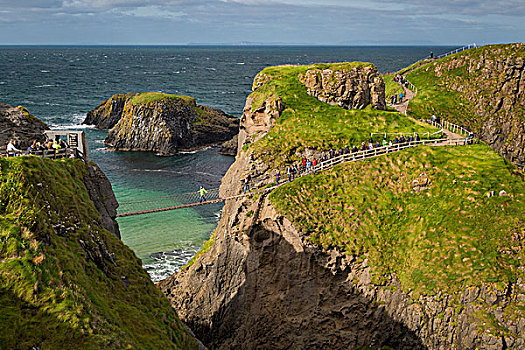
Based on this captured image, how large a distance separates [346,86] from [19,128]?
30.8 meters

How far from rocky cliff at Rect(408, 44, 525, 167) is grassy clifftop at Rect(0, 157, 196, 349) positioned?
48905mm

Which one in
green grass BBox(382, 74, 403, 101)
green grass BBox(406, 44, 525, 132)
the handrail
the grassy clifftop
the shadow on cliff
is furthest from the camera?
green grass BBox(382, 74, 403, 101)

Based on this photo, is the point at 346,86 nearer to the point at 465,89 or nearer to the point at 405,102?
the point at 405,102

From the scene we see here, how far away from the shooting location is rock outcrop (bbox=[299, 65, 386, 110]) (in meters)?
48.6

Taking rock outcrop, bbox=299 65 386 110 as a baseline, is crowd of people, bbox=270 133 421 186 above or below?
below

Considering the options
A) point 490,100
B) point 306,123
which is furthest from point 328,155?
point 490,100

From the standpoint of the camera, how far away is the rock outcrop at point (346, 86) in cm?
4859

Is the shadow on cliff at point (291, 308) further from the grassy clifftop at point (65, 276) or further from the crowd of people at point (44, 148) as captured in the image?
the crowd of people at point (44, 148)

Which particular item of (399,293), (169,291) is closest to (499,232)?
(399,293)

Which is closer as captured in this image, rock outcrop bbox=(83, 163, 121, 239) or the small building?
rock outcrop bbox=(83, 163, 121, 239)

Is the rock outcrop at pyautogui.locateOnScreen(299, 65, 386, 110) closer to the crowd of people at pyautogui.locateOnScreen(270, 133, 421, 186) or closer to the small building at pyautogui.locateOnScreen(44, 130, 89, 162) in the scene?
the crowd of people at pyautogui.locateOnScreen(270, 133, 421, 186)

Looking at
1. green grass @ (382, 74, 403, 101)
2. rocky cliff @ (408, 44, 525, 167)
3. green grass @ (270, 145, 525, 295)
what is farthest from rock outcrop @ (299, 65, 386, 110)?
green grass @ (382, 74, 403, 101)

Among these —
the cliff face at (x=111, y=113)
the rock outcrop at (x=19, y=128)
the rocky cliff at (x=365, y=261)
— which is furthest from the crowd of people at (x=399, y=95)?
the cliff face at (x=111, y=113)

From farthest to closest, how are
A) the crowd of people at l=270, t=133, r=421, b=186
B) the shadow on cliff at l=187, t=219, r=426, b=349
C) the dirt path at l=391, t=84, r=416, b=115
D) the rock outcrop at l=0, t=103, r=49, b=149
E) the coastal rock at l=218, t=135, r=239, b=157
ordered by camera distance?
the coastal rock at l=218, t=135, r=239, b=157 < the dirt path at l=391, t=84, r=416, b=115 < the crowd of people at l=270, t=133, r=421, b=186 < the shadow on cliff at l=187, t=219, r=426, b=349 < the rock outcrop at l=0, t=103, r=49, b=149
